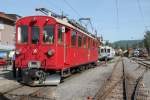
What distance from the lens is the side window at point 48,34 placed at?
16875 mm

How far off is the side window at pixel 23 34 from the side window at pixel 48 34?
1003 millimetres

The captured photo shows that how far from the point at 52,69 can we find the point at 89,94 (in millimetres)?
3588

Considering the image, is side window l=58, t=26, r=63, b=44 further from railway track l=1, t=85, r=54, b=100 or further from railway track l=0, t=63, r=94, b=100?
railway track l=1, t=85, r=54, b=100

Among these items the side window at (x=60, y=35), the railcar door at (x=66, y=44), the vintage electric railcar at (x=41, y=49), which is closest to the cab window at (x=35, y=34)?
the vintage electric railcar at (x=41, y=49)

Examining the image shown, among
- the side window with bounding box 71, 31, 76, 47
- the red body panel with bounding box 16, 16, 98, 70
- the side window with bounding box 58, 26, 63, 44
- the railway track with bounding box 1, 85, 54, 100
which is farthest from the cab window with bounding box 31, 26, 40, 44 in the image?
the railway track with bounding box 1, 85, 54, 100

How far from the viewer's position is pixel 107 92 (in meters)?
14.2

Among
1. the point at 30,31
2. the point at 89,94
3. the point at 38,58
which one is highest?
the point at 30,31

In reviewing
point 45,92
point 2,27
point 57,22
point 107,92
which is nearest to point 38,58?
point 57,22

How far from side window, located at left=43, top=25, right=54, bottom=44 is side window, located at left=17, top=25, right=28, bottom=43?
1.00 metres

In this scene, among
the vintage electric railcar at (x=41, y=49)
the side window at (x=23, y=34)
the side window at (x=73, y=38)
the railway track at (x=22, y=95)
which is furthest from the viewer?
the side window at (x=73, y=38)

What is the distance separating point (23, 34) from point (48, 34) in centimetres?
138

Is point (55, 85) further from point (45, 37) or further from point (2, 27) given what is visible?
point (2, 27)

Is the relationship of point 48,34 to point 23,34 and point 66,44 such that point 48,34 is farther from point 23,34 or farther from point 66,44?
point 66,44

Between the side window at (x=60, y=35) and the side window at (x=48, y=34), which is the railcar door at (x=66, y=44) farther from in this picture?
the side window at (x=48, y=34)
